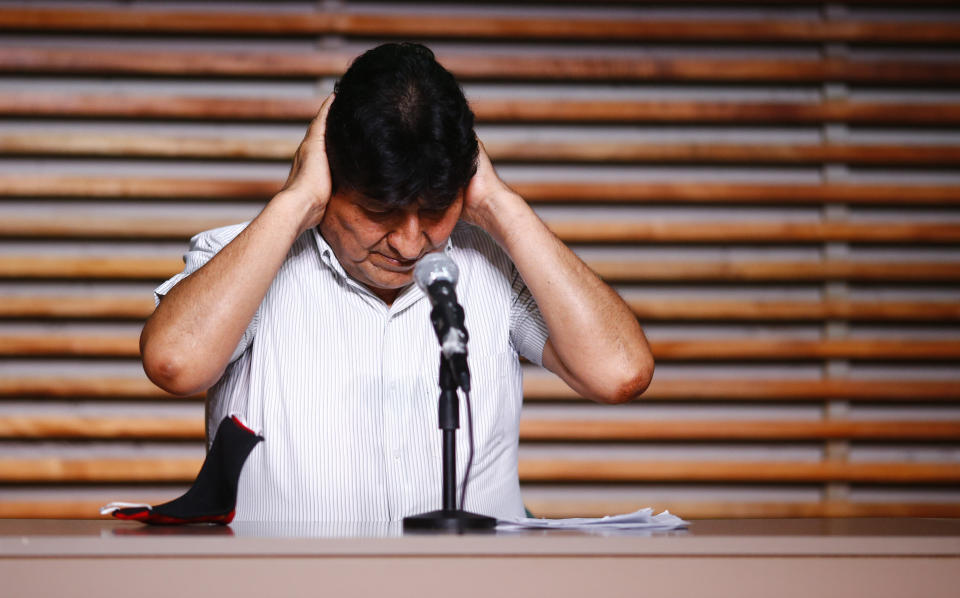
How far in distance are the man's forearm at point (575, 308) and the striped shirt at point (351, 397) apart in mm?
188

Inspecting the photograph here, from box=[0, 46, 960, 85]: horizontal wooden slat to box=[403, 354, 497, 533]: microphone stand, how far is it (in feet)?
7.41

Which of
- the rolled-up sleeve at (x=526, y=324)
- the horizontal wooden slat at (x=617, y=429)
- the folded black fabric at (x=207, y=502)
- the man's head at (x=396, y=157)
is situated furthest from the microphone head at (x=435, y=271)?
the horizontal wooden slat at (x=617, y=429)

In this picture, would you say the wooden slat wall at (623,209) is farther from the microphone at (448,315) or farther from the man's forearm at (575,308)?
the microphone at (448,315)

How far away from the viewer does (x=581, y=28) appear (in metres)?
3.58

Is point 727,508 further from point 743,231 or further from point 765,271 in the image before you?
point 743,231

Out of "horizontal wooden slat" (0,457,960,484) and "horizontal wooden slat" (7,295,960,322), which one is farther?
"horizontal wooden slat" (7,295,960,322)

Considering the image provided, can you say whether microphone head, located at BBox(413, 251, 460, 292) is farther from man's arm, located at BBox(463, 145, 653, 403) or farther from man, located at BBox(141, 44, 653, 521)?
man's arm, located at BBox(463, 145, 653, 403)

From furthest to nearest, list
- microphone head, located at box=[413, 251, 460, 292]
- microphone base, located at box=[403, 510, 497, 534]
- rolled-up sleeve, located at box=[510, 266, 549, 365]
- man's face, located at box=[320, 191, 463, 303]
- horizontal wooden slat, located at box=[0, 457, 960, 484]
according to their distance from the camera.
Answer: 1. horizontal wooden slat, located at box=[0, 457, 960, 484]
2. rolled-up sleeve, located at box=[510, 266, 549, 365]
3. man's face, located at box=[320, 191, 463, 303]
4. microphone head, located at box=[413, 251, 460, 292]
5. microphone base, located at box=[403, 510, 497, 534]

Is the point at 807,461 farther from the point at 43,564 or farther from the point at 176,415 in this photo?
the point at 43,564

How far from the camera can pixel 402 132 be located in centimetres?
184

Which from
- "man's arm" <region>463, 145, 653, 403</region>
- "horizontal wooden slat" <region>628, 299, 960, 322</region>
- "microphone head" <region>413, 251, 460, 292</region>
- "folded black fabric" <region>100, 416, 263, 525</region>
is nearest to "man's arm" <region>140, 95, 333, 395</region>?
"folded black fabric" <region>100, 416, 263, 525</region>

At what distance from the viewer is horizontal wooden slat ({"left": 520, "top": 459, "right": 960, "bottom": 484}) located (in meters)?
3.47

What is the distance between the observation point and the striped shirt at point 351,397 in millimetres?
2025

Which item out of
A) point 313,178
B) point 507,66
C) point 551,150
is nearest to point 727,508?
point 551,150
